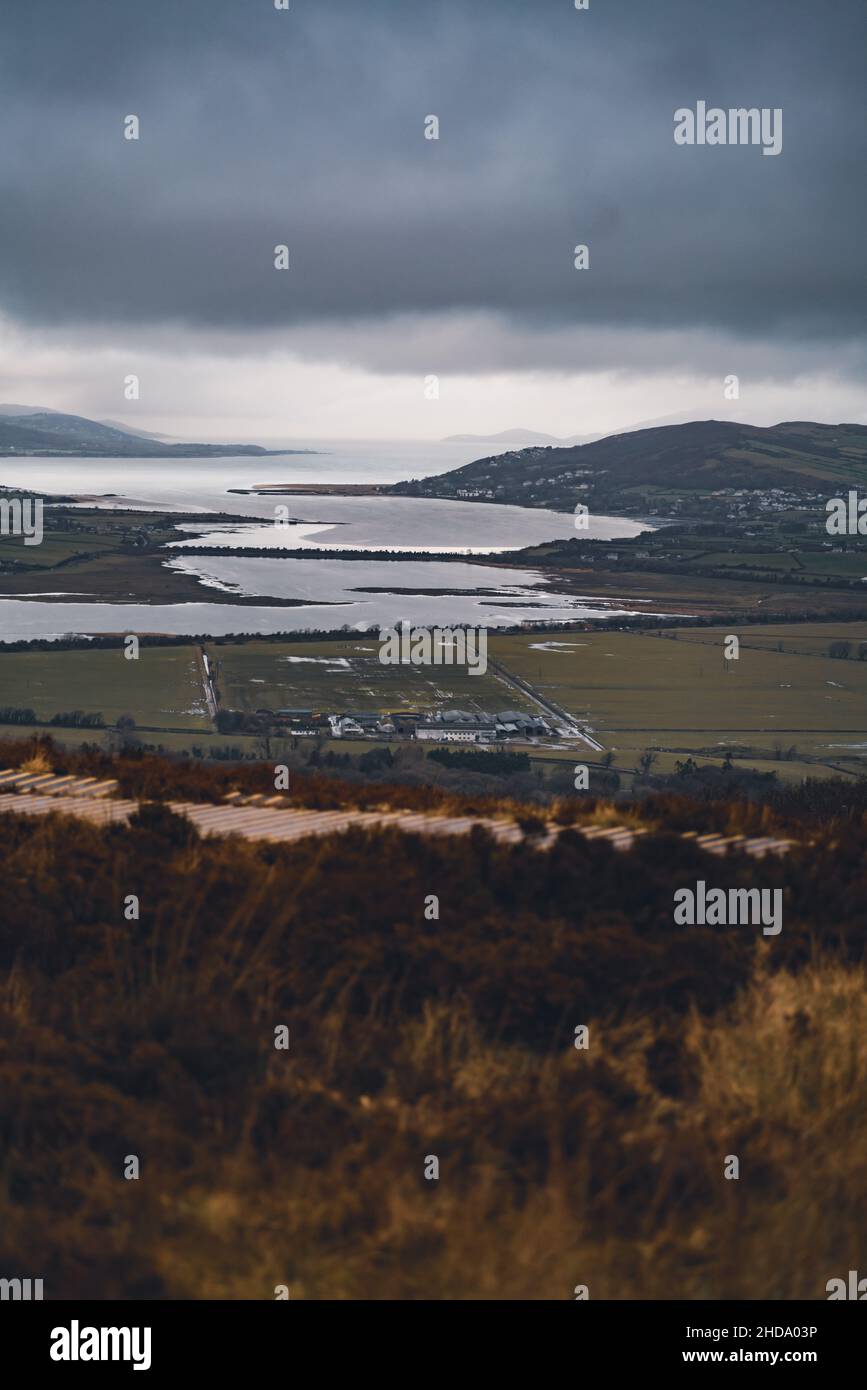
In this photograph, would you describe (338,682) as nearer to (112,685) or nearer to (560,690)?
(112,685)

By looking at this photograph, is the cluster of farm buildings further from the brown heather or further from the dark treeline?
the brown heather

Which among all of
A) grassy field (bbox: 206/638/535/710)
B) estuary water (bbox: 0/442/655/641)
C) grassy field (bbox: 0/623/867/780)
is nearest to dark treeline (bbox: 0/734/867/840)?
grassy field (bbox: 0/623/867/780)

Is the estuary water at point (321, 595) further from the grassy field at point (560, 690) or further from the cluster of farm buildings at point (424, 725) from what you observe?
the cluster of farm buildings at point (424, 725)

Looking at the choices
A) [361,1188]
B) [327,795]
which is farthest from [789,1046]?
[327,795]

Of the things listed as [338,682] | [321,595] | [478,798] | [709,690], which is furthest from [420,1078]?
[321,595]

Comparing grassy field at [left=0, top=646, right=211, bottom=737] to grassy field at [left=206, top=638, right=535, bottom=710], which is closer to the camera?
grassy field at [left=0, top=646, right=211, bottom=737]

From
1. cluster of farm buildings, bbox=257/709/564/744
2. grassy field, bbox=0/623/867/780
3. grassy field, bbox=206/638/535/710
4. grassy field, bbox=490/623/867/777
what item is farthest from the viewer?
grassy field, bbox=206/638/535/710

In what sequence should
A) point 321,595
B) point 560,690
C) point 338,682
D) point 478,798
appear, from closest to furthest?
point 478,798, point 338,682, point 560,690, point 321,595
